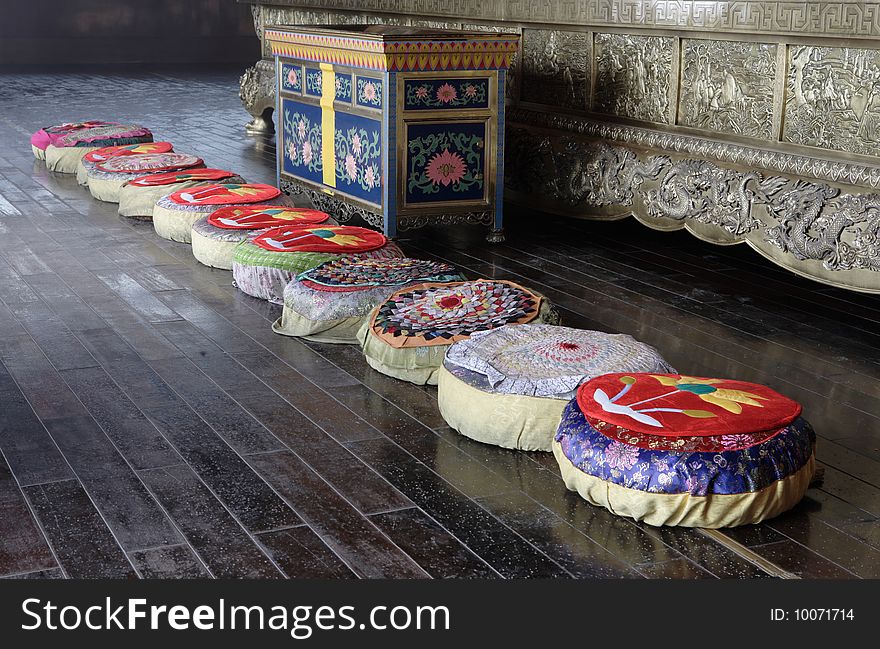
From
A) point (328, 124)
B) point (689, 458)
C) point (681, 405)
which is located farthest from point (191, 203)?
point (689, 458)

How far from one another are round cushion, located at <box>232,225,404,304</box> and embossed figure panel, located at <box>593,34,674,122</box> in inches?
57.1

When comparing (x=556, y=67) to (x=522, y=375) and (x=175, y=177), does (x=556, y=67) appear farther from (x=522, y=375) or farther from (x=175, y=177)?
(x=522, y=375)

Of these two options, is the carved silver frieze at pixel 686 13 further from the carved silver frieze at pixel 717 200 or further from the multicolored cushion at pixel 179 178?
the multicolored cushion at pixel 179 178

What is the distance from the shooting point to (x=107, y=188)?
19.0 feet

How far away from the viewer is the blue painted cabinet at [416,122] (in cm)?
474

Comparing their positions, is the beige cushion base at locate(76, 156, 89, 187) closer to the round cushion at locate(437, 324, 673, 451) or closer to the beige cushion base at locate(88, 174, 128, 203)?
the beige cushion base at locate(88, 174, 128, 203)

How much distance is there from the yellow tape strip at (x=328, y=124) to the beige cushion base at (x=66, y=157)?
2000 millimetres

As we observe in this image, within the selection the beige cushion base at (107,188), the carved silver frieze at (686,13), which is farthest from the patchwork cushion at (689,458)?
the beige cushion base at (107,188)

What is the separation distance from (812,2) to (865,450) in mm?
1943

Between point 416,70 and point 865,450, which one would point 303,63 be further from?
point 865,450

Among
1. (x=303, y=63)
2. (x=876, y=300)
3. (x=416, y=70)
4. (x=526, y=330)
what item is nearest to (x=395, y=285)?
(x=526, y=330)

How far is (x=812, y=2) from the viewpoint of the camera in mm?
3936

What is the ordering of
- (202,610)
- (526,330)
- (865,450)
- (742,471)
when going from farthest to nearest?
(526,330) → (865,450) → (742,471) → (202,610)

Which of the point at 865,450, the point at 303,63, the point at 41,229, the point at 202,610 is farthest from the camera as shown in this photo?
the point at 303,63
